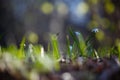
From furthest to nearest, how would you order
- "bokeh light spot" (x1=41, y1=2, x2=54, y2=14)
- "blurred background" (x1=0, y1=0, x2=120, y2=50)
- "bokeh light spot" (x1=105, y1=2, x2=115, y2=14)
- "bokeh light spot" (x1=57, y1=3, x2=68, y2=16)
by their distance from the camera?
"bokeh light spot" (x1=57, y1=3, x2=68, y2=16)
"blurred background" (x1=0, y1=0, x2=120, y2=50)
"bokeh light spot" (x1=41, y1=2, x2=54, y2=14)
"bokeh light spot" (x1=105, y1=2, x2=115, y2=14)

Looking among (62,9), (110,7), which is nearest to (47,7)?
(110,7)

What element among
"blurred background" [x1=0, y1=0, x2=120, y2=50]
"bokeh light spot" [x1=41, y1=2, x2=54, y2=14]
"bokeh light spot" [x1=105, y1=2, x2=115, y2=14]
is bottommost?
"bokeh light spot" [x1=105, y1=2, x2=115, y2=14]

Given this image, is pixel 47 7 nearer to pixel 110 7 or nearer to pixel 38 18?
pixel 110 7

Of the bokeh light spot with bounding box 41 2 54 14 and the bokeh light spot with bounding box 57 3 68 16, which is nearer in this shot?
the bokeh light spot with bounding box 41 2 54 14

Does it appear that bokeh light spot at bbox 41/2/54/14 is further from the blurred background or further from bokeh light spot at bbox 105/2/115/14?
bokeh light spot at bbox 105/2/115/14

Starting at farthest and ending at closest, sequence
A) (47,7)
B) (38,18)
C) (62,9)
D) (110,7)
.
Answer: (38,18), (62,9), (47,7), (110,7)

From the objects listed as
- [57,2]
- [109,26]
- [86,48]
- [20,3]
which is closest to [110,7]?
[109,26]

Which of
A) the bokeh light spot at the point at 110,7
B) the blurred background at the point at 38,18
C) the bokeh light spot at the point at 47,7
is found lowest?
the bokeh light spot at the point at 110,7

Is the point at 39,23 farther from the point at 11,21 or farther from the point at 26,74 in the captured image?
the point at 26,74

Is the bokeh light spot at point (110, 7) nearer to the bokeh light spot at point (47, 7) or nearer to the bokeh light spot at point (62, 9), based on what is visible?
the bokeh light spot at point (47, 7)

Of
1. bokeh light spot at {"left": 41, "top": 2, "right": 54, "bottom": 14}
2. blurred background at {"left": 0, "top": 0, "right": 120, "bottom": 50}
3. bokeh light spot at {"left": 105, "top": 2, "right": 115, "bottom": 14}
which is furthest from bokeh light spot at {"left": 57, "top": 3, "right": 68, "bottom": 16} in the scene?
bokeh light spot at {"left": 105, "top": 2, "right": 115, "bottom": 14}

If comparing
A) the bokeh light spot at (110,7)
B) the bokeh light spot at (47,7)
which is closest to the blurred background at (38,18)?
the bokeh light spot at (47,7)
